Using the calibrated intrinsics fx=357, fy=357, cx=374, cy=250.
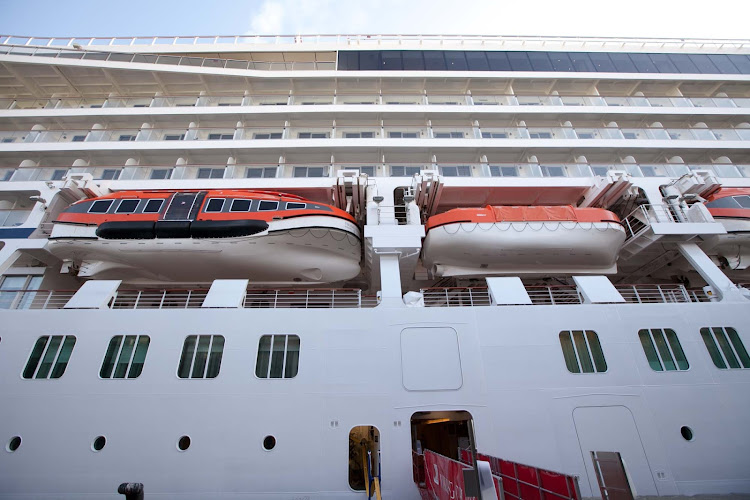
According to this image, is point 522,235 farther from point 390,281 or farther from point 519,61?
point 519,61

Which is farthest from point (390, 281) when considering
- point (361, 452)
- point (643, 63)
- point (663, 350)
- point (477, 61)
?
point (643, 63)

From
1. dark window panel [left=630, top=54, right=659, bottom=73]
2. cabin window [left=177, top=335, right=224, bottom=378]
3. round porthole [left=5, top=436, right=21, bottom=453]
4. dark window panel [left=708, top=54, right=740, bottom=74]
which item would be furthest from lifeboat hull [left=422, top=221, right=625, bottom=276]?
dark window panel [left=708, top=54, right=740, bottom=74]

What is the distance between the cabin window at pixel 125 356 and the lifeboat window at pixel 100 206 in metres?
3.75

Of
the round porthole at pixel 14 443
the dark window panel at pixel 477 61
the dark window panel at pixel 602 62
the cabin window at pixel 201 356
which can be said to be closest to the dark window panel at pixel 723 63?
the dark window panel at pixel 602 62

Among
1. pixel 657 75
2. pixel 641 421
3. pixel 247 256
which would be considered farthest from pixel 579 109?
pixel 247 256

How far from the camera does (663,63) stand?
15.6 meters

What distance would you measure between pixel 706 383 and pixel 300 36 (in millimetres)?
17818

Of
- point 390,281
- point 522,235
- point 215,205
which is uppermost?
point 215,205

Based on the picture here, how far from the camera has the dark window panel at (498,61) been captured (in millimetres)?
14773

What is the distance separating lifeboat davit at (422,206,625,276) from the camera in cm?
907

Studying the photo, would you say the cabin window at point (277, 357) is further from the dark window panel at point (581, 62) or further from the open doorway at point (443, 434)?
the dark window panel at point (581, 62)

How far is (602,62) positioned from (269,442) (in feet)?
61.3

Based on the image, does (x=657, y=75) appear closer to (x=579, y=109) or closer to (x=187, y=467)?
(x=579, y=109)

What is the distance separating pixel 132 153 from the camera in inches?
470
